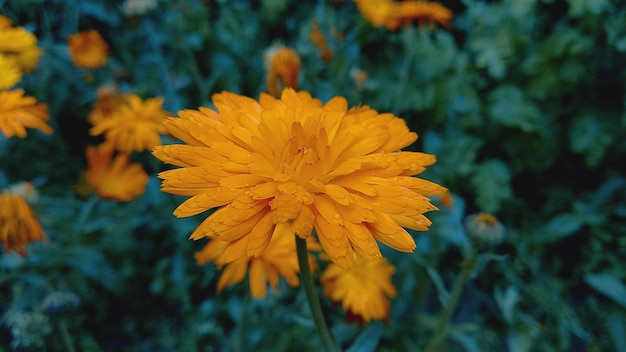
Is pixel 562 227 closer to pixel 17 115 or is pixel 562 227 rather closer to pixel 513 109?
pixel 513 109

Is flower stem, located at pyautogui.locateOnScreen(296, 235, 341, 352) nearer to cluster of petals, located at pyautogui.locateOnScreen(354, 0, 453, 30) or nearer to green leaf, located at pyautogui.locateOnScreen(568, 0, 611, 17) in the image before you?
cluster of petals, located at pyautogui.locateOnScreen(354, 0, 453, 30)

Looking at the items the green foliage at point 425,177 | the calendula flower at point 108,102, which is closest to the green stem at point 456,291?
the green foliage at point 425,177

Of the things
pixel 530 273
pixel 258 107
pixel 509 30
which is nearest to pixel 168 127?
pixel 258 107

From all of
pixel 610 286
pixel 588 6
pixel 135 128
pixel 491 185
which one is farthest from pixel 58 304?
pixel 588 6

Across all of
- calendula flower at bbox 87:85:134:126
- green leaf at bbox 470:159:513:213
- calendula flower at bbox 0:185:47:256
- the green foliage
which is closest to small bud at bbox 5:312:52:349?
the green foliage

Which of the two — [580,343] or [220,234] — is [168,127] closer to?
[220,234]

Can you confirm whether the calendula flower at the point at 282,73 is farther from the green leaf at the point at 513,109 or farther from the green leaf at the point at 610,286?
the green leaf at the point at 610,286
